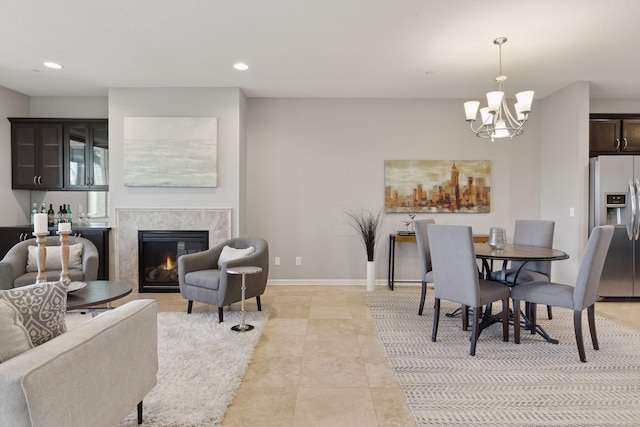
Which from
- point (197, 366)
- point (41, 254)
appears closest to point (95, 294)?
point (41, 254)

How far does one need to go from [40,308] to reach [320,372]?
171cm

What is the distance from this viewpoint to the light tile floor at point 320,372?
198 cm

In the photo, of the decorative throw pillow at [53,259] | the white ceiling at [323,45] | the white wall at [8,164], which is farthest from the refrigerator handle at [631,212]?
the white wall at [8,164]

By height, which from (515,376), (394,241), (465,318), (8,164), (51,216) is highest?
(8,164)

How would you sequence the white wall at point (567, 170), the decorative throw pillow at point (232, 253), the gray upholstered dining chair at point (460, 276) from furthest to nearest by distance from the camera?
the white wall at point (567, 170)
the decorative throw pillow at point (232, 253)
the gray upholstered dining chair at point (460, 276)

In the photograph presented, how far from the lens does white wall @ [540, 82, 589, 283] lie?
4.36 meters

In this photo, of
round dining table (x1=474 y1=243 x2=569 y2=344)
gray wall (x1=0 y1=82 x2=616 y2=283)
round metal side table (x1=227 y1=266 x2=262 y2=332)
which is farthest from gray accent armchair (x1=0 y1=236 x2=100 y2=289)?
round dining table (x1=474 y1=243 x2=569 y2=344)

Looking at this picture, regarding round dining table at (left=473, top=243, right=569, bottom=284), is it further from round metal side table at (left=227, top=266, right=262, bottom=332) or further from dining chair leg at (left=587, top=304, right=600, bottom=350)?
round metal side table at (left=227, top=266, right=262, bottom=332)

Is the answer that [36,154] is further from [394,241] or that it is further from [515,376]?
[515,376]

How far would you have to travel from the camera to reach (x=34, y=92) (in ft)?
16.4

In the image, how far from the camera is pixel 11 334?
1.22 meters

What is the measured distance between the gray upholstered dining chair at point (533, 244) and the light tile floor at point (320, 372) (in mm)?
982

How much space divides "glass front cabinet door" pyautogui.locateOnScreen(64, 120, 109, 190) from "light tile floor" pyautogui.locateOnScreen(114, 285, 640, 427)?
2139 mm

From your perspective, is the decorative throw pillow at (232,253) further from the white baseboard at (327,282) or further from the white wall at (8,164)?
the white wall at (8,164)
